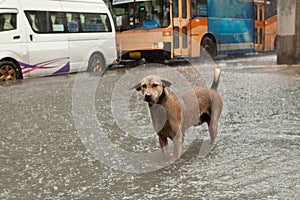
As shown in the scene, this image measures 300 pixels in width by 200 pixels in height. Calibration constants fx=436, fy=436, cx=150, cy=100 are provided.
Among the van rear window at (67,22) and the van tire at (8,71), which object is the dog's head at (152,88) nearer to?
the van tire at (8,71)

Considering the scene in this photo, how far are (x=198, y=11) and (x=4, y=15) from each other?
341 inches

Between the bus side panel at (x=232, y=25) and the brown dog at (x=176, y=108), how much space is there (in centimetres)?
1488

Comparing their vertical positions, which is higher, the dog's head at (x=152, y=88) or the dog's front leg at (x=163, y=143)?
the dog's head at (x=152, y=88)

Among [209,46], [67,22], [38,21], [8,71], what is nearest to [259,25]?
[209,46]

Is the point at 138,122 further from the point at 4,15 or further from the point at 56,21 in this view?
the point at 56,21

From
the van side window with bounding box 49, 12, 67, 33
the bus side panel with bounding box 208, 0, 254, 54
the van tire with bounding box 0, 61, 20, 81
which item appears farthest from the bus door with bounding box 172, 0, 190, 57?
the van tire with bounding box 0, 61, 20, 81

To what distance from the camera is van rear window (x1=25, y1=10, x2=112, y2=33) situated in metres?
12.7

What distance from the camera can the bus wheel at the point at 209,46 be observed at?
1826 cm

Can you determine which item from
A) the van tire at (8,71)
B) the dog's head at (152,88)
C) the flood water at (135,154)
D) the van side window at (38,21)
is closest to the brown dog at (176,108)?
the dog's head at (152,88)

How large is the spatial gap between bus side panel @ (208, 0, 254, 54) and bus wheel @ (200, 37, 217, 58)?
0.27m

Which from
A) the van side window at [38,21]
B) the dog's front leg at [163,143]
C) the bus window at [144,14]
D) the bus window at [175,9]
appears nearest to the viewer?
the dog's front leg at [163,143]

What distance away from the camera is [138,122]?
5.73m

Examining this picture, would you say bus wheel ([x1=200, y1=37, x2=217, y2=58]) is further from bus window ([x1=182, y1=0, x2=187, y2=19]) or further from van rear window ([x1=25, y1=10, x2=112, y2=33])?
van rear window ([x1=25, y1=10, x2=112, y2=33])

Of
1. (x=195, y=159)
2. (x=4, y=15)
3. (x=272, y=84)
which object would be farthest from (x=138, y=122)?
(x=4, y=15)
